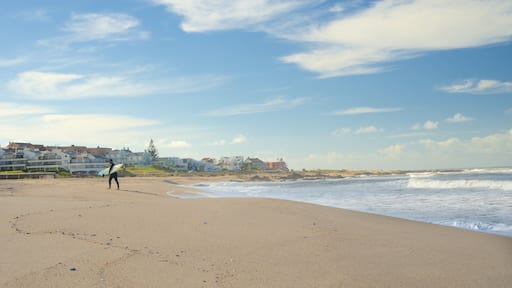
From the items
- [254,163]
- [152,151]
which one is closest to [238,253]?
[152,151]

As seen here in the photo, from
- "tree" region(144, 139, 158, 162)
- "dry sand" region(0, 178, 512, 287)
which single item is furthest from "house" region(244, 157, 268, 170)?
"dry sand" region(0, 178, 512, 287)

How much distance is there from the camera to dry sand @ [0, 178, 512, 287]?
171 inches

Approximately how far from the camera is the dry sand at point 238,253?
14.2 ft

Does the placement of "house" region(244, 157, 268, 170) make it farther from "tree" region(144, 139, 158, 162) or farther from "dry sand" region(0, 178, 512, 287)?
"dry sand" region(0, 178, 512, 287)

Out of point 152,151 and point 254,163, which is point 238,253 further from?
point 254,163

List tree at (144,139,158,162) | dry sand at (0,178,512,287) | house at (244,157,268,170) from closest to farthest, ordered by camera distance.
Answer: dry sand at (0,178,512,287), tree at (144,139,158,162), house at (244,157,268,170)

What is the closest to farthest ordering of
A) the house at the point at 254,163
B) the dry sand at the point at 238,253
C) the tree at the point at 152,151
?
the dry sand at the point at 238,253 → the tree at the point at 152,151 → the house at the point at 254,163

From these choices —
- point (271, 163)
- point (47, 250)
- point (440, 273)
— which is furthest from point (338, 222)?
point (271, 163)

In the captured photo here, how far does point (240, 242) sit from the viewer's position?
20.5ft

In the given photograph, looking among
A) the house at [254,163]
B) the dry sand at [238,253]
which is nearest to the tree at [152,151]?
the house at [254,163]

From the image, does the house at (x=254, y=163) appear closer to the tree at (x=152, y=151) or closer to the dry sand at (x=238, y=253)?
the tree at (x=152, y=151)

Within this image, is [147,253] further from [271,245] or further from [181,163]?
[181,163]

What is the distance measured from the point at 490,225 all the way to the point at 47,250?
8001mm

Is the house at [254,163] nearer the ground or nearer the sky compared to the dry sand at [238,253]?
nearer the sky
